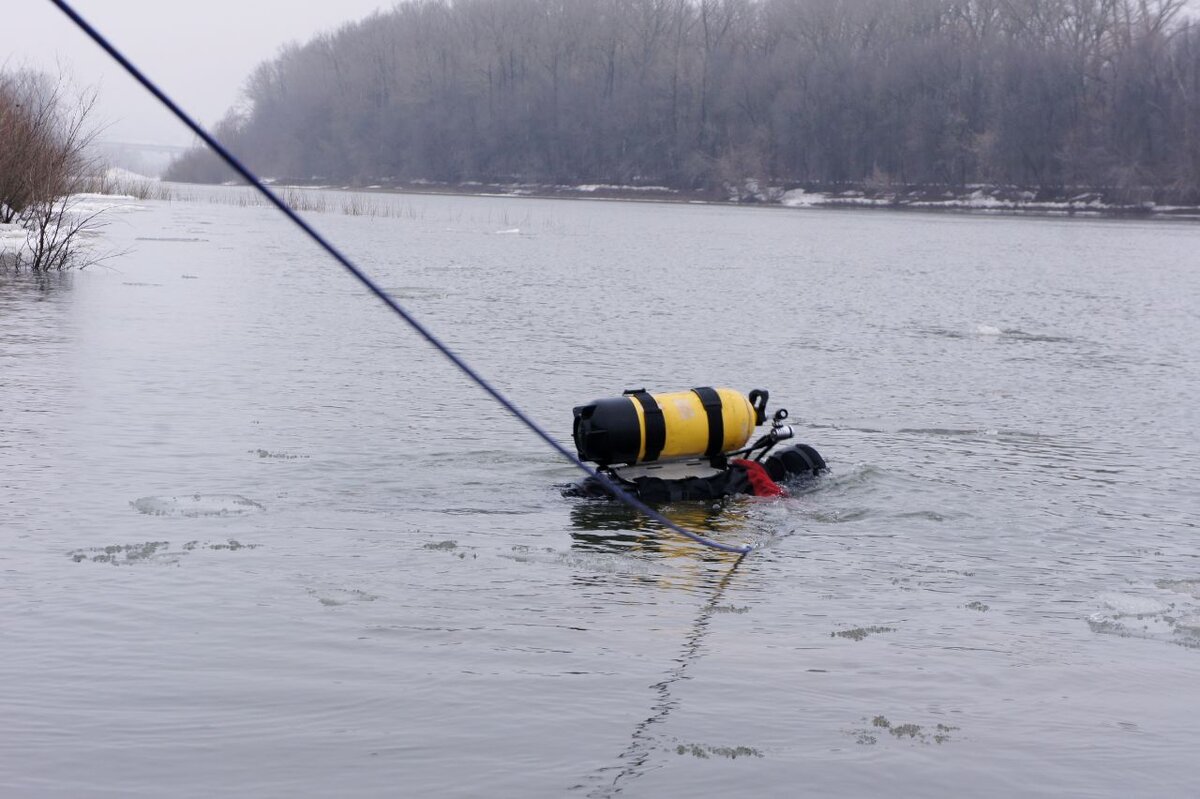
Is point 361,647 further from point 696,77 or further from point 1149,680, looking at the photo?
point 696,77

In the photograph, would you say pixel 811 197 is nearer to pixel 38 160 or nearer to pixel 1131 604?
pixel 38 160

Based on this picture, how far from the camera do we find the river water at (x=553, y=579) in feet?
19.2

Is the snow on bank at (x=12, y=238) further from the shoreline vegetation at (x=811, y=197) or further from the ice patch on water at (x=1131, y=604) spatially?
the shoreline vegetation at (x=811, y=197)

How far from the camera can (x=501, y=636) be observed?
736 cm

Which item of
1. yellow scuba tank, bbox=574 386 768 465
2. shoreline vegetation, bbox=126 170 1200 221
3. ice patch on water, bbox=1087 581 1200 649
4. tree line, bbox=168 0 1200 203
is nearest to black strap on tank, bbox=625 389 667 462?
yellow scuba tank, bbox=574 386 768 465

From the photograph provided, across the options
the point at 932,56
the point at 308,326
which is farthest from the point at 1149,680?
the point at 932,56

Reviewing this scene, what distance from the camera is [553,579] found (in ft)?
28.1

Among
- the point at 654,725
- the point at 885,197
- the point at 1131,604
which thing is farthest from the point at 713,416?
the point at 885,197

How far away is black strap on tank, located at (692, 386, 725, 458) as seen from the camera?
416 inches

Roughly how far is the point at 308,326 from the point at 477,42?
119063 mm

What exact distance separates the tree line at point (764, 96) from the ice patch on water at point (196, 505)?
80.4 metres

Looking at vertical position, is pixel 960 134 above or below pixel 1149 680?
above

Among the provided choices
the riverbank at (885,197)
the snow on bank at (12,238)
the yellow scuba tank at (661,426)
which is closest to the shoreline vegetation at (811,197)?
the riverbank at (885,197)

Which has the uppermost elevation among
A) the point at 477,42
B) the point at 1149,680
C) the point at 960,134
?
the point at 477,42
